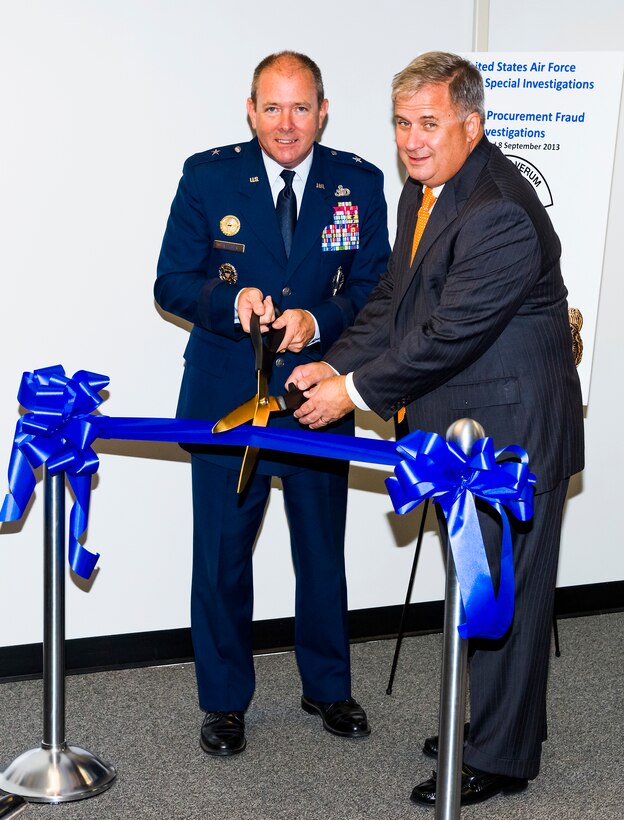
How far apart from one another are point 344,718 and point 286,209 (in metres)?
1.52

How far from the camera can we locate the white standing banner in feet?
12.0

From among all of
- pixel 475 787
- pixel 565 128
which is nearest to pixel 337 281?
pixel 565 128

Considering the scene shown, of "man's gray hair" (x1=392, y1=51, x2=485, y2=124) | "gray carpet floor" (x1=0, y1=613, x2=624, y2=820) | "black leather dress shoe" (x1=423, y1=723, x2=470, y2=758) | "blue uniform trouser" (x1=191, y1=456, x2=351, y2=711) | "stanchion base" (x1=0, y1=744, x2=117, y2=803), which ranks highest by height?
"man's gray hair" (x1=392, y1=51, x2=485, y2=124)

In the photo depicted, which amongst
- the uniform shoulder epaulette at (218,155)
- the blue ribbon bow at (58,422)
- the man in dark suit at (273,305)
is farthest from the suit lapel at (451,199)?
the blue ribbon bow at (58,422)

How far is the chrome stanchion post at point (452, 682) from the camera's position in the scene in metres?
2.17

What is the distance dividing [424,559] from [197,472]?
1.28 meters

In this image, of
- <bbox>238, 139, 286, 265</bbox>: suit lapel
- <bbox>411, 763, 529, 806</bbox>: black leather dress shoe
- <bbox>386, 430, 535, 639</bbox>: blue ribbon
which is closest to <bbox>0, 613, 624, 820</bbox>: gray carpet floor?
<bbox>411, 763, 529, 806</bbox>: black leather dress shoe

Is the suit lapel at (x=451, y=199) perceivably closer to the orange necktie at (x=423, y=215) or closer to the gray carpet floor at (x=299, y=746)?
the orange necktie at (x=423, y=215)

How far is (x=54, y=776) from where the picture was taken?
2.82m

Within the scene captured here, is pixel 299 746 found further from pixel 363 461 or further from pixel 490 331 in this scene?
pixel 490 331


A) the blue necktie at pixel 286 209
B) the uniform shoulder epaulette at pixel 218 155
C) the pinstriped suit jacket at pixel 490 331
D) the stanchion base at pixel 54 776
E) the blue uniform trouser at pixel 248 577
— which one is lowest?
the stanchion base at pixel 54 776

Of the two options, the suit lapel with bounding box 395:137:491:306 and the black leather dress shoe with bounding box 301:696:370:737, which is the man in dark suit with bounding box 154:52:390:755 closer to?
the black leather dress shoe with bounding box 301:696:370:737

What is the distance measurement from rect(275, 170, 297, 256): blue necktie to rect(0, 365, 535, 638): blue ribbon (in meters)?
0.67

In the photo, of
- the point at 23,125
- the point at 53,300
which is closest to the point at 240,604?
the point at 53,300
